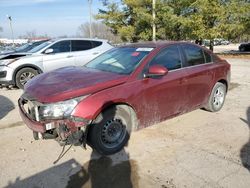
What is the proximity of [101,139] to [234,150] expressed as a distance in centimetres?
206

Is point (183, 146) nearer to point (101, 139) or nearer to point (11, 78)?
point (101, 139)

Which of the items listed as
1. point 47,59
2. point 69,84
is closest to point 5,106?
point 47,59

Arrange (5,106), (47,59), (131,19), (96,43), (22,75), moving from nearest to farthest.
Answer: (5,106)
(22,75)
(47,59)
(96,43)
(131,19)

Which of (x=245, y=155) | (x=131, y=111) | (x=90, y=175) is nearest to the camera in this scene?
(x=90, y=175)

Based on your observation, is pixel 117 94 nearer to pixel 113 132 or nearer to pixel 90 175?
pixel 113 132

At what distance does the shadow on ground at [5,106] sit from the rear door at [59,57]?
6.00ft

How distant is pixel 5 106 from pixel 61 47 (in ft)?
10.6

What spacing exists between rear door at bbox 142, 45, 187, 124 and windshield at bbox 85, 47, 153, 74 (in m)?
0.27

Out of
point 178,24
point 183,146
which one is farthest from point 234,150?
point 178,24

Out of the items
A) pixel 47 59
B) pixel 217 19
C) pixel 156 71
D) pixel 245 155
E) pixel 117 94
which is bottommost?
pixel 245 155

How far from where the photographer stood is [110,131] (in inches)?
161

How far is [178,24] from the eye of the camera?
70.4 ft

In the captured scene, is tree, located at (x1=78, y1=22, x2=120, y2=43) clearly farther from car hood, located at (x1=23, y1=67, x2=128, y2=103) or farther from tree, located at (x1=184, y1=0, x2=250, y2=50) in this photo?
car hood, located at (x1=23, y1=67, x2=128, y2=103)

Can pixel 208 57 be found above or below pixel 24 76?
above
